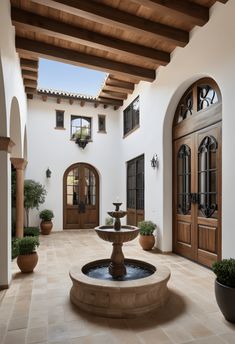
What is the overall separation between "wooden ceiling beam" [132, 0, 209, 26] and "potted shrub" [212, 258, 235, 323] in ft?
12.3

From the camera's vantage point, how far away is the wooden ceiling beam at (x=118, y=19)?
3865 mm

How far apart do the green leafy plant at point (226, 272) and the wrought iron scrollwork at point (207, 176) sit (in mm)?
1667

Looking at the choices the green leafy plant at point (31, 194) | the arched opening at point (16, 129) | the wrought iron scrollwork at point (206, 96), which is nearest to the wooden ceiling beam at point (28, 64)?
the arched opening at point (16, 129)

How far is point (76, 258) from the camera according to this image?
5.27 meters

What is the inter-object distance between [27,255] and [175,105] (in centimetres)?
430

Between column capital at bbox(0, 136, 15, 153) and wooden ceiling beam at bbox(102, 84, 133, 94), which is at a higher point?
wooden ceiling beam at bbox(102, 84, 133, 94)

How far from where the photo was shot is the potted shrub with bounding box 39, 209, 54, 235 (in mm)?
8195

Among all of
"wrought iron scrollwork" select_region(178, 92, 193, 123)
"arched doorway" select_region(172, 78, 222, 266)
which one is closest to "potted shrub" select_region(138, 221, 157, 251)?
"arched doorway" select_region(172, 78, 222, 266)

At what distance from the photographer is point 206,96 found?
4.64 metres

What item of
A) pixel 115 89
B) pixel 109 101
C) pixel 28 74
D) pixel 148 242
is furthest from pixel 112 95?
pixel 148 242

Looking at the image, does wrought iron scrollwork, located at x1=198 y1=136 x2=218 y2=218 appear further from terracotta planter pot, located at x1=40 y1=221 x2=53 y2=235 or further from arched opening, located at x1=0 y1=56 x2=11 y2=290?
terracotta planter pot, located at x1=40 y1=221 x2=53 y2=235

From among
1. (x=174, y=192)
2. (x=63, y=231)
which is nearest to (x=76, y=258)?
(x=174, y=192)

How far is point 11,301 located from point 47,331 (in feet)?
3.17

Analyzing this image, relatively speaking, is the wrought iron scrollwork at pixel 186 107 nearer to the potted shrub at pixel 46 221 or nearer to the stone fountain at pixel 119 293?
the stone fountain at pixel 119 293
